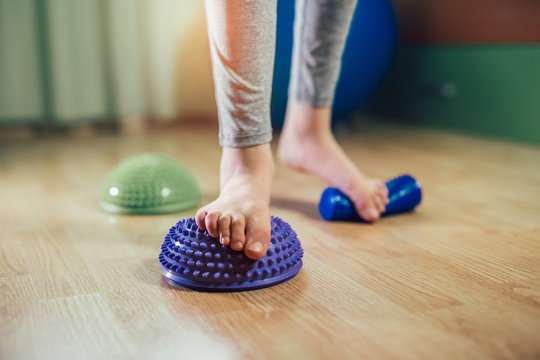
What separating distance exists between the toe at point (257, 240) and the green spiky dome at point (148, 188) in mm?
431

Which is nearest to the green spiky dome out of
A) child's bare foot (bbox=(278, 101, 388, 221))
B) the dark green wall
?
child's bare foot (bbox=(278, 101, 388, 221))

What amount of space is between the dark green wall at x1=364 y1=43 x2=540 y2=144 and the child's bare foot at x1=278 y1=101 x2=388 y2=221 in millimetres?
1228

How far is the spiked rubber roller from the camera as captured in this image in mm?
1047

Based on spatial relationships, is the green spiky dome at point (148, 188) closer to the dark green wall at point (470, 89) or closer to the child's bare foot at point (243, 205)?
the child's bare foot at point (243, 205)

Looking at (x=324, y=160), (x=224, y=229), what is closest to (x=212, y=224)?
(x=224, y=229)

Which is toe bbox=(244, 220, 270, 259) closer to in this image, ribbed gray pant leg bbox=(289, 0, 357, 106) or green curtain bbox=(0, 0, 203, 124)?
ribbed gray pant leg bbox=(289, 0, 357, 106)

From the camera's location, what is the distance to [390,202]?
1088mm

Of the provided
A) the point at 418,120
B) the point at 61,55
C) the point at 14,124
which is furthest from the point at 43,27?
the point at 418,120

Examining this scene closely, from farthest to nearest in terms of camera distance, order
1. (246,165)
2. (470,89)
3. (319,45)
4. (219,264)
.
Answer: (470,89)
(319,45)
(246,165)
(219,264)

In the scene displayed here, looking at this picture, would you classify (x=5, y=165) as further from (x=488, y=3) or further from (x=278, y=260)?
(x=488, y=3)

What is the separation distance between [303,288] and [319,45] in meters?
0.53

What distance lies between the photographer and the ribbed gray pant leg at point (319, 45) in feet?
3.36

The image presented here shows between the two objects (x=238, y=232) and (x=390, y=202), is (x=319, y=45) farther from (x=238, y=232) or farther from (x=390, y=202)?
(x=238, y=232)

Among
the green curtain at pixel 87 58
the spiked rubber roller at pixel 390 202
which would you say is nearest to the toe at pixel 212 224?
the spiked rubber roller at pixel 390 202
